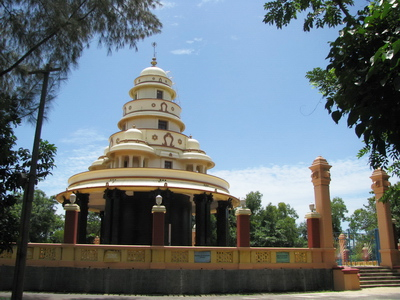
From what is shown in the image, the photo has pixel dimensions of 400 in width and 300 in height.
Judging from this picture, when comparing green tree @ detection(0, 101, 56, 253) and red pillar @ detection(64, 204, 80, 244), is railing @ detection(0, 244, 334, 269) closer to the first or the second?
red pillar @ detection(64, 204, 80, 244)

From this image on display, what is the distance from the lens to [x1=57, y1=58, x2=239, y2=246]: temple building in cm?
2327

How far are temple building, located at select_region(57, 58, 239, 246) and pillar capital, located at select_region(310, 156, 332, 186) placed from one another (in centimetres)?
697

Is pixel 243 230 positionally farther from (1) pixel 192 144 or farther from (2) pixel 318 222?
(1) pixel 192 144

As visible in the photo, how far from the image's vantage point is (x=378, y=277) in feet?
66.3

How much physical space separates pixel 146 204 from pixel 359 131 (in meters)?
20.3

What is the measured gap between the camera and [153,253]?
1695 centimetres

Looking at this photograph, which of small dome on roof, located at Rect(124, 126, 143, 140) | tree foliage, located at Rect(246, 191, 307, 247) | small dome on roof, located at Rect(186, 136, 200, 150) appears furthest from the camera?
tree foliage, located at Rect(246, 191, 307, 247)

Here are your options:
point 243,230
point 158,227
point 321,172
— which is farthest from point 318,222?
point 158,227

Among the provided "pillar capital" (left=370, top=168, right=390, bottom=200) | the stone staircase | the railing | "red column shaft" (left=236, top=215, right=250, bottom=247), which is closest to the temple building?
the railing

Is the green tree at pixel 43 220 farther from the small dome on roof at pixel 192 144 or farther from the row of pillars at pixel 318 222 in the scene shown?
the row of pillars at pixel 318 222

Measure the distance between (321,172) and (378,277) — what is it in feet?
19.4

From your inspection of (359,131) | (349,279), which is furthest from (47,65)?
(349,279)

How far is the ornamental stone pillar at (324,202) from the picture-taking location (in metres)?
19.1

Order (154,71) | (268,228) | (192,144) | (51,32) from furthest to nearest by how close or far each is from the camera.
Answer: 1. (268,228)
2. (154,71)
3. (192,144)
4. (51,32)
